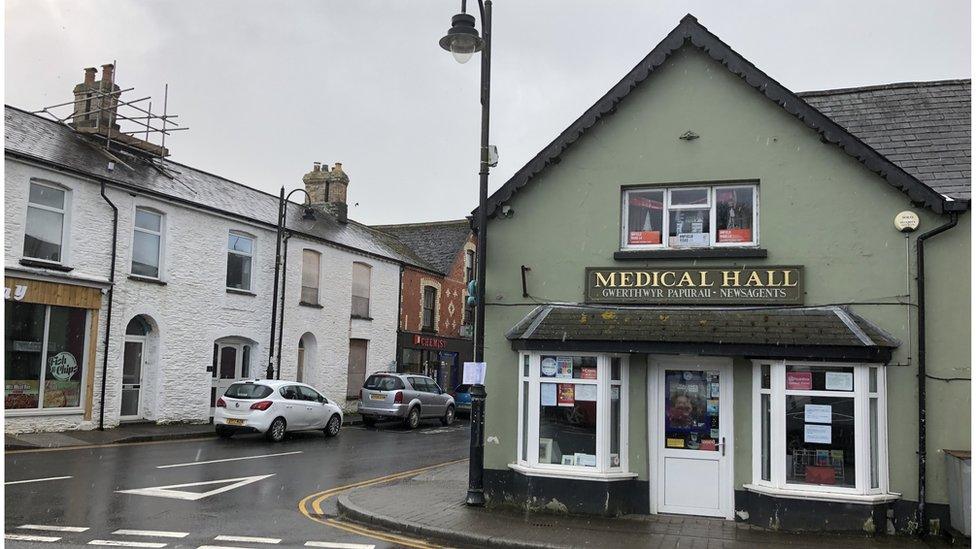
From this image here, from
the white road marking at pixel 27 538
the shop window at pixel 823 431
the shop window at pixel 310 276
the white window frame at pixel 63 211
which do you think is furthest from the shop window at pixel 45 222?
the shop window at pixel 823 431

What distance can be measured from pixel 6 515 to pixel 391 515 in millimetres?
4652

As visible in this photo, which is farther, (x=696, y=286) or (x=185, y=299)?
(x=185, y=299)

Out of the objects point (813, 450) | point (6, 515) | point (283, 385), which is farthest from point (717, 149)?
point (283, 385)

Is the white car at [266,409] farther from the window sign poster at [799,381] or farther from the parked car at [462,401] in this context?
the window sign poster at [799,381]

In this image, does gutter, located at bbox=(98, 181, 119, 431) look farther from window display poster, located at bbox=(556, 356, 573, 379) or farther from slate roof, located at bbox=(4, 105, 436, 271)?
window display poster, located at bbox=(556, 356, 573, 379)

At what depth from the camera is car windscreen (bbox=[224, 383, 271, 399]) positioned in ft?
66.0

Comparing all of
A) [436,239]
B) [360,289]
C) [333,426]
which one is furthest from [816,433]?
[436,239]

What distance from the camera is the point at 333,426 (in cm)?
2244

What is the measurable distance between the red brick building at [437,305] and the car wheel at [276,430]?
1124 cm

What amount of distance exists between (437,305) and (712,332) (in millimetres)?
24927

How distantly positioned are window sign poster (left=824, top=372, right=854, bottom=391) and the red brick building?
2106 cm

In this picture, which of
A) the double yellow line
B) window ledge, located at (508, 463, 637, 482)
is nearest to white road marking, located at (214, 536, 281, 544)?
the double yellow line

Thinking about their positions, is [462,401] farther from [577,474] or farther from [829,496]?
[829,496]

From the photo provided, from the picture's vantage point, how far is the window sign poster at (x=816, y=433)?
10.1m
